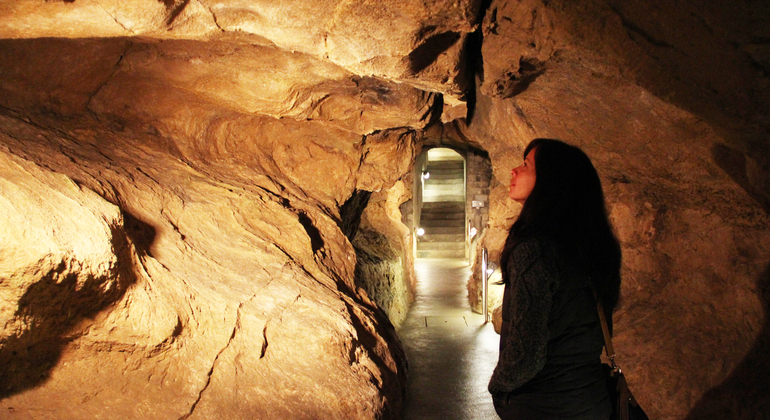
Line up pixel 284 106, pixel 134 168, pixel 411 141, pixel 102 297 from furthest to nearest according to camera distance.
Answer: pixel 411 141 → pixel 284 106 → pixel 134 168 → pixel 102 297

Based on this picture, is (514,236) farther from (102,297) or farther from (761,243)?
(761,243)

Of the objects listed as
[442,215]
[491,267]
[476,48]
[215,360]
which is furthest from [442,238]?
[215,360]

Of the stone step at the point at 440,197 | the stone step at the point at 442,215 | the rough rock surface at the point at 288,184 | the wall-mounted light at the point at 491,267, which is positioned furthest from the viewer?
the stone step at the point at 440,197

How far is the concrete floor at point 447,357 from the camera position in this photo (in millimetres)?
3730

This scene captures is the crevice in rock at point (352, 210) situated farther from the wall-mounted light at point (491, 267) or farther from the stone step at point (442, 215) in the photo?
the stone step at point (442, 215)

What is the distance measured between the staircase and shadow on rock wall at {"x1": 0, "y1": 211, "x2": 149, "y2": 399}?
1212 cm

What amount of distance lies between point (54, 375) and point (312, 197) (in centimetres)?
252

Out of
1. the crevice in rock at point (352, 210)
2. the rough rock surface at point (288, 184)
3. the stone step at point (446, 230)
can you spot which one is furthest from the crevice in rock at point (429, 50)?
the stone step at point (446, 230)

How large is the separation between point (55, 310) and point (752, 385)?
3.75 meters

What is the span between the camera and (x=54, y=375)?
2.08 meters

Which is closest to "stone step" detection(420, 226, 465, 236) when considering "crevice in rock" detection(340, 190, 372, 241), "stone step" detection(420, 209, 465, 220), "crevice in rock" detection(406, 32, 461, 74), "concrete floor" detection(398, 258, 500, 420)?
"stone step" detection(420, 209, 465, 220)

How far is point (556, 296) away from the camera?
143cm

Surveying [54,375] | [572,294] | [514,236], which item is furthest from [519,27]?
[54,375]

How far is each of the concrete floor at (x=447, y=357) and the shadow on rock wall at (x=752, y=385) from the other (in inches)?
63.1
